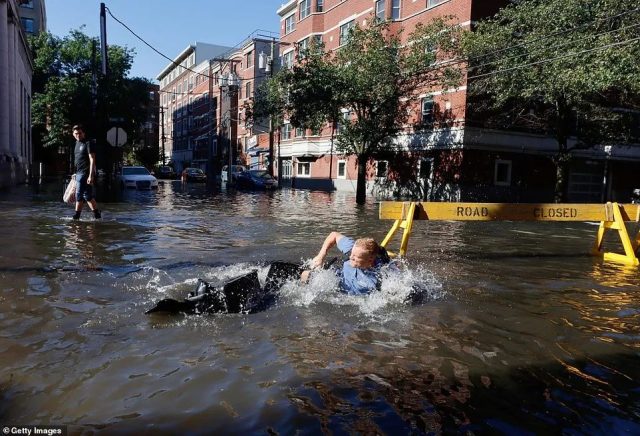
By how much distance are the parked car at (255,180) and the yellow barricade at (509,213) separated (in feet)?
93.4

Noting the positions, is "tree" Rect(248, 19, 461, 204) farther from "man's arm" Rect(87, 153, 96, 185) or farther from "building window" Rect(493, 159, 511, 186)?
"man's arm" Rect(87, 153, 96, 185)

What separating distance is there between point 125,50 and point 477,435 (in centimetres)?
5073

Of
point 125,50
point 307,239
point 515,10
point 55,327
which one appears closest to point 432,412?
point 55,327

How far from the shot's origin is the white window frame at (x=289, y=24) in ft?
149

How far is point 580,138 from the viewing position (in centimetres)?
2206

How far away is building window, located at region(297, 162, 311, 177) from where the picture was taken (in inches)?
1695

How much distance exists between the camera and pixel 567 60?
1614 centimetres

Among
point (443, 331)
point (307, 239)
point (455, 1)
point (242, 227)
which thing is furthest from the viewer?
point (455, 1)

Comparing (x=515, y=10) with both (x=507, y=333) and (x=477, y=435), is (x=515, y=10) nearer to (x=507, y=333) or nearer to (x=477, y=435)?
(x=507, y=333)

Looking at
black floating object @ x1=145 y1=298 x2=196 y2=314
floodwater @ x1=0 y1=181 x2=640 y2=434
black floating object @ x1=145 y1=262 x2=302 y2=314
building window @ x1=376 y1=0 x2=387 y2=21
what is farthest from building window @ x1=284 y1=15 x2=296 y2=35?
black floating object @ x1=145 y1=298 x2=196 y2=314

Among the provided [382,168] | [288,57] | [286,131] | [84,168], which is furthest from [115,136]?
[288,57]

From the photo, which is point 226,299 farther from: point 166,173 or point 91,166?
point 166,173

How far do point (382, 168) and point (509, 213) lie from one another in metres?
25.0

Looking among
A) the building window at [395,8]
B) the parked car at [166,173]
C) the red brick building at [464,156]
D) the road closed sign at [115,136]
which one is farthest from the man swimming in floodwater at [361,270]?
the parked car at [166,173]
